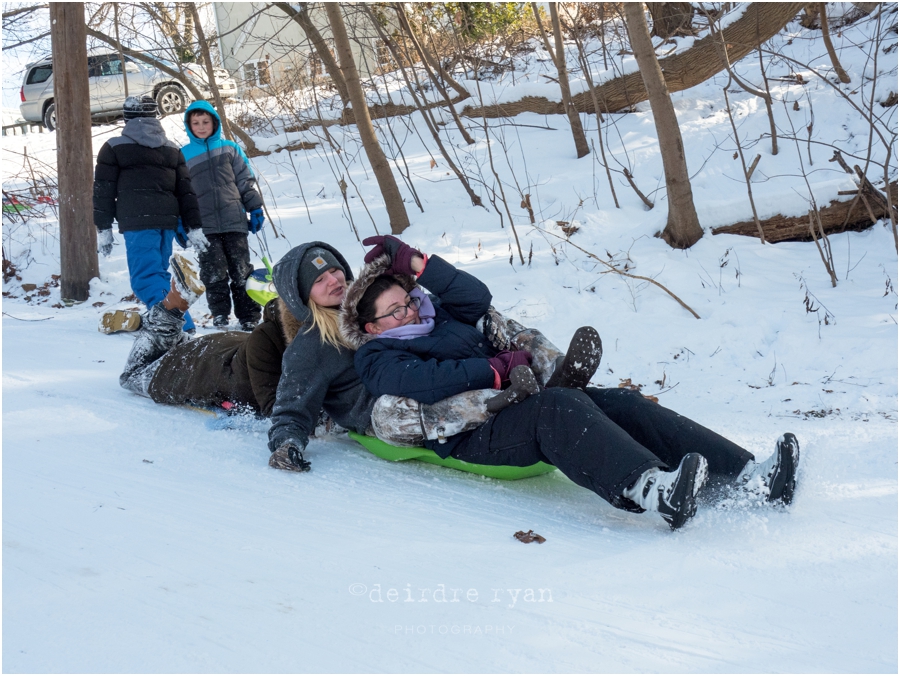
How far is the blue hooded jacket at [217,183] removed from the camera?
5.29 meters

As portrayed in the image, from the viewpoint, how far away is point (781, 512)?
230 cm

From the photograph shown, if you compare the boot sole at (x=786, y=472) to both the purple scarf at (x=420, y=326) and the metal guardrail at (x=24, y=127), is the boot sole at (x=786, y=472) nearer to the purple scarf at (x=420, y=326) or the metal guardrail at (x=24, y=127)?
the purple scarf at (x=420, y=326)

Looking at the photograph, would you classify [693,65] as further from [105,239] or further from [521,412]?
[521,412]

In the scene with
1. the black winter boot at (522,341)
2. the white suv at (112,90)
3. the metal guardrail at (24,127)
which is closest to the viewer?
the black winter boot at (522,341)

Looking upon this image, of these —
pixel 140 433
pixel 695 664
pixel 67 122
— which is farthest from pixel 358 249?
pixel 695 664

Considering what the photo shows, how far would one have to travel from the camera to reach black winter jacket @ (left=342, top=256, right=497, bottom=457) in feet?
8.63

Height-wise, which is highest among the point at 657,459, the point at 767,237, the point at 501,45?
the point at 501,45

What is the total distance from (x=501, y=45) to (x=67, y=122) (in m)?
7.85

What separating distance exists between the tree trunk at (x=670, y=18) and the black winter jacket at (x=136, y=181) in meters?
6.51

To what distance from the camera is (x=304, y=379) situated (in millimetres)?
2902

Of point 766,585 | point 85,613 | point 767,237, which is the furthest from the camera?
point 767,237

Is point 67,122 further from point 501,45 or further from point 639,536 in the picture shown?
point 501,45

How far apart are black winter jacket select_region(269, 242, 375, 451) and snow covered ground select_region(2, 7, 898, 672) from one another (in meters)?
0.18

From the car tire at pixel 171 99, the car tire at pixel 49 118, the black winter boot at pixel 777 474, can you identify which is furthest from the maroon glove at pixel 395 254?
the car tire at pixel 49 118
